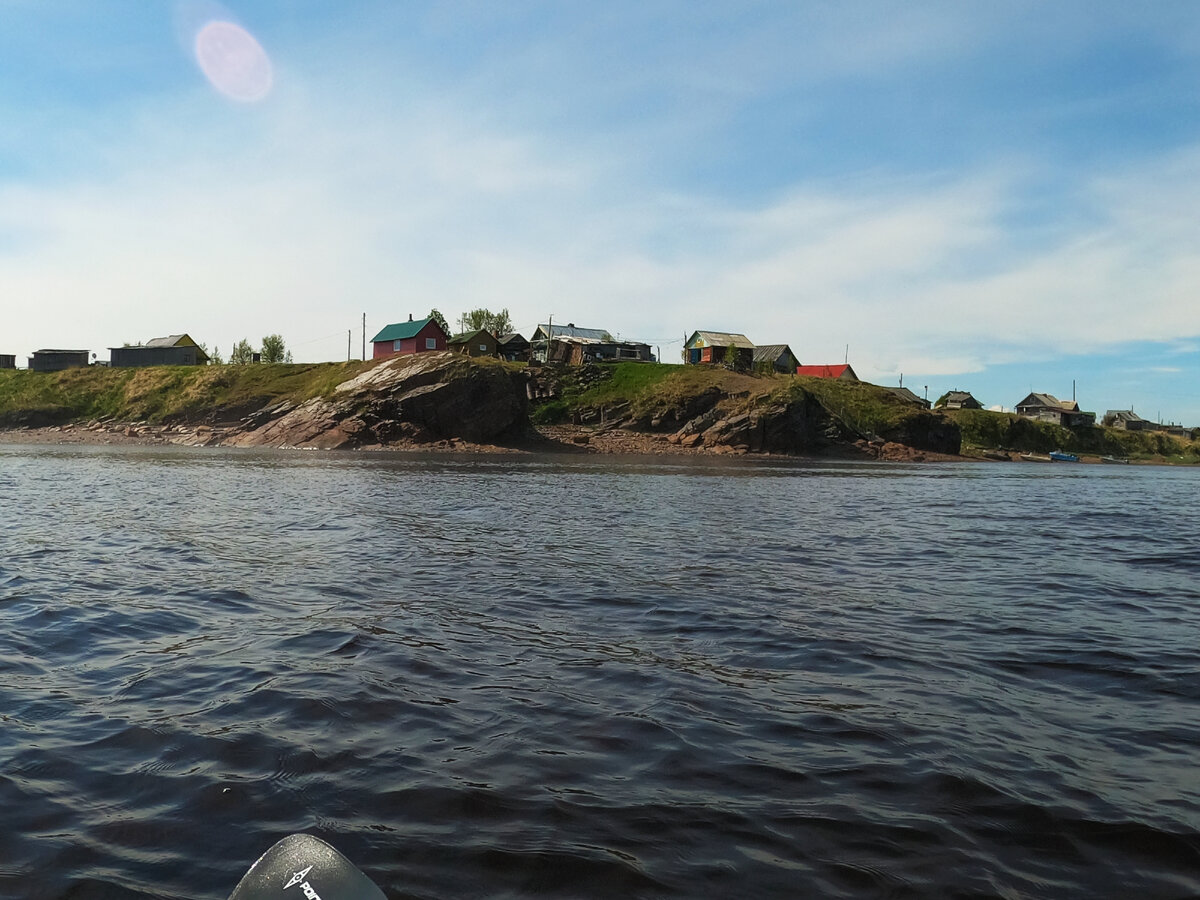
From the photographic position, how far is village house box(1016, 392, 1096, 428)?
6117 inches

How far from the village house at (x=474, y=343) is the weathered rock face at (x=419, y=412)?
27.1 metres

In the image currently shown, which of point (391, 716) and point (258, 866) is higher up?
point (258, 866)

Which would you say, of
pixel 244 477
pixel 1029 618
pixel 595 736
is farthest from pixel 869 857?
pixel 244 477

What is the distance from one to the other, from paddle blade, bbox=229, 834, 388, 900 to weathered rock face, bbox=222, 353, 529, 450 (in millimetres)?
81605

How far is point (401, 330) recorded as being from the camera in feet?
367

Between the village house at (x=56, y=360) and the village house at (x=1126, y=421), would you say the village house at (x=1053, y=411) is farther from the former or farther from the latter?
the village house at (x=56, y=360)

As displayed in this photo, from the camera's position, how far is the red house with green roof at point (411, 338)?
109062 mm

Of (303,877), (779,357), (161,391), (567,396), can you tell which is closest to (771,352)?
(779,357)

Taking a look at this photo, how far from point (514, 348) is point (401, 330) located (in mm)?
18841

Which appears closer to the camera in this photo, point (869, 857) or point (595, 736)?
point (869, 857)

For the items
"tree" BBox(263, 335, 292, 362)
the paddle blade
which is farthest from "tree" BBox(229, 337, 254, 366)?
the paddle blade

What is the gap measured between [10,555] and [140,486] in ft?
64.1

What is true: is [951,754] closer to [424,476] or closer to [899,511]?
[899,511]

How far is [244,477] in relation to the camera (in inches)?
1651
